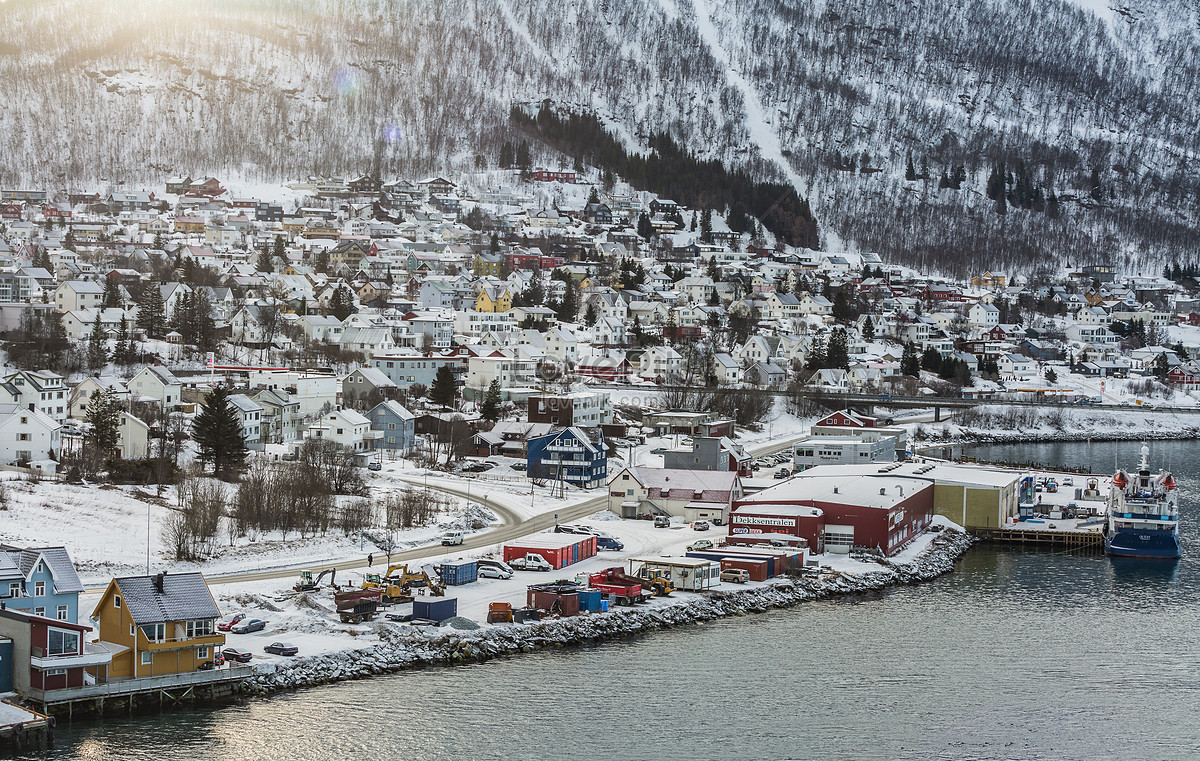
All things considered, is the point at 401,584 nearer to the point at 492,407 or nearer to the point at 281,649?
the point at 281,649

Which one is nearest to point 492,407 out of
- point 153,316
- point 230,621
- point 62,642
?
point 153,316

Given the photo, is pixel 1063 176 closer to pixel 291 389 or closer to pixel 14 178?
pixel 14 178

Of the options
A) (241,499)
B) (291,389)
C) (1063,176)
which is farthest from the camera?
(1063,176)

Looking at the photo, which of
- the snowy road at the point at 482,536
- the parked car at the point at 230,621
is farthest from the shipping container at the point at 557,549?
the parked car at the point at 230,621

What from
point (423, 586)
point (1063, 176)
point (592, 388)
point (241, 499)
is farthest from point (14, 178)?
point (1063, 176)

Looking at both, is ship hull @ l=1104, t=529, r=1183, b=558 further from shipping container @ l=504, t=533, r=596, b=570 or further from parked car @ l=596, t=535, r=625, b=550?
shipping container @ l=504, t=533, r=596, b=570

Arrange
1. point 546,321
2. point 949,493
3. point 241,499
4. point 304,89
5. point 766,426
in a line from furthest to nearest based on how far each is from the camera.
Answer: point 304,89 → point 546,321 → point 766,426 → point 949,493 → point 241,499

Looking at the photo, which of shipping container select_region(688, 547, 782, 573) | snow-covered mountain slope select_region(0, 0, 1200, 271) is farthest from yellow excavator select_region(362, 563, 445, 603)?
snow-covered mountain slope select_region(0, 0, 1200, 271)
